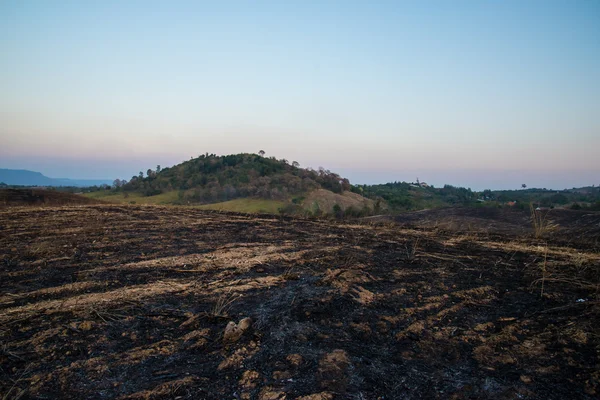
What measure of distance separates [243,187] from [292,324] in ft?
105

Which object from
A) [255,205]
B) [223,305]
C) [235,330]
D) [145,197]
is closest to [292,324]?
[235,330]

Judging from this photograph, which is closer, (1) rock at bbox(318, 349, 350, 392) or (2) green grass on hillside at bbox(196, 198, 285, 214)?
(1) rock at bbox(318, 349, 350, 392)

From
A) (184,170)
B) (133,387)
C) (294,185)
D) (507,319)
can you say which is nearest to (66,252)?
(133,387)

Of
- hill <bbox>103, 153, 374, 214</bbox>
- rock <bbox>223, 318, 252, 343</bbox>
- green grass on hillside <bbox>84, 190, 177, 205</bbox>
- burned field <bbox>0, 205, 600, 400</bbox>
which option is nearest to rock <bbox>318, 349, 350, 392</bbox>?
burned field <bbox>0, 205, 600, 400</bbox>

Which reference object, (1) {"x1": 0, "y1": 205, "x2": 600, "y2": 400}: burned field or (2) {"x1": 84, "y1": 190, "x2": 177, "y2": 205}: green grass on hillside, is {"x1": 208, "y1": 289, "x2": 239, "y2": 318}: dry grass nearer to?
(1) {"x1": 0, "y1": 205, "x2": 600, "y2": 400}: burned field

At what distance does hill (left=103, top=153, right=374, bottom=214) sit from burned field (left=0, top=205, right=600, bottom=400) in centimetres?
1638

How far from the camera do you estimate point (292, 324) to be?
2.85 m

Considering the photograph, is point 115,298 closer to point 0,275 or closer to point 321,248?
point 0,275

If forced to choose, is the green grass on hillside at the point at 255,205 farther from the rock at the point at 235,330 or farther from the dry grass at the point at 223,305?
the rock at the point at 235,330

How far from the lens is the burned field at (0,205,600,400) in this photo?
204cm

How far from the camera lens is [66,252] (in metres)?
5.27

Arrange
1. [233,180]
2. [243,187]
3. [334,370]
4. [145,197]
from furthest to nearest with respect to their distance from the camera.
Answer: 1. [233,180]
2. [145,197]
3. [243,187]
4. [334,370]

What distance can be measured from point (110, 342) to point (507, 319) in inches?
140

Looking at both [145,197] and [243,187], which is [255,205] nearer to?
[243,187]
